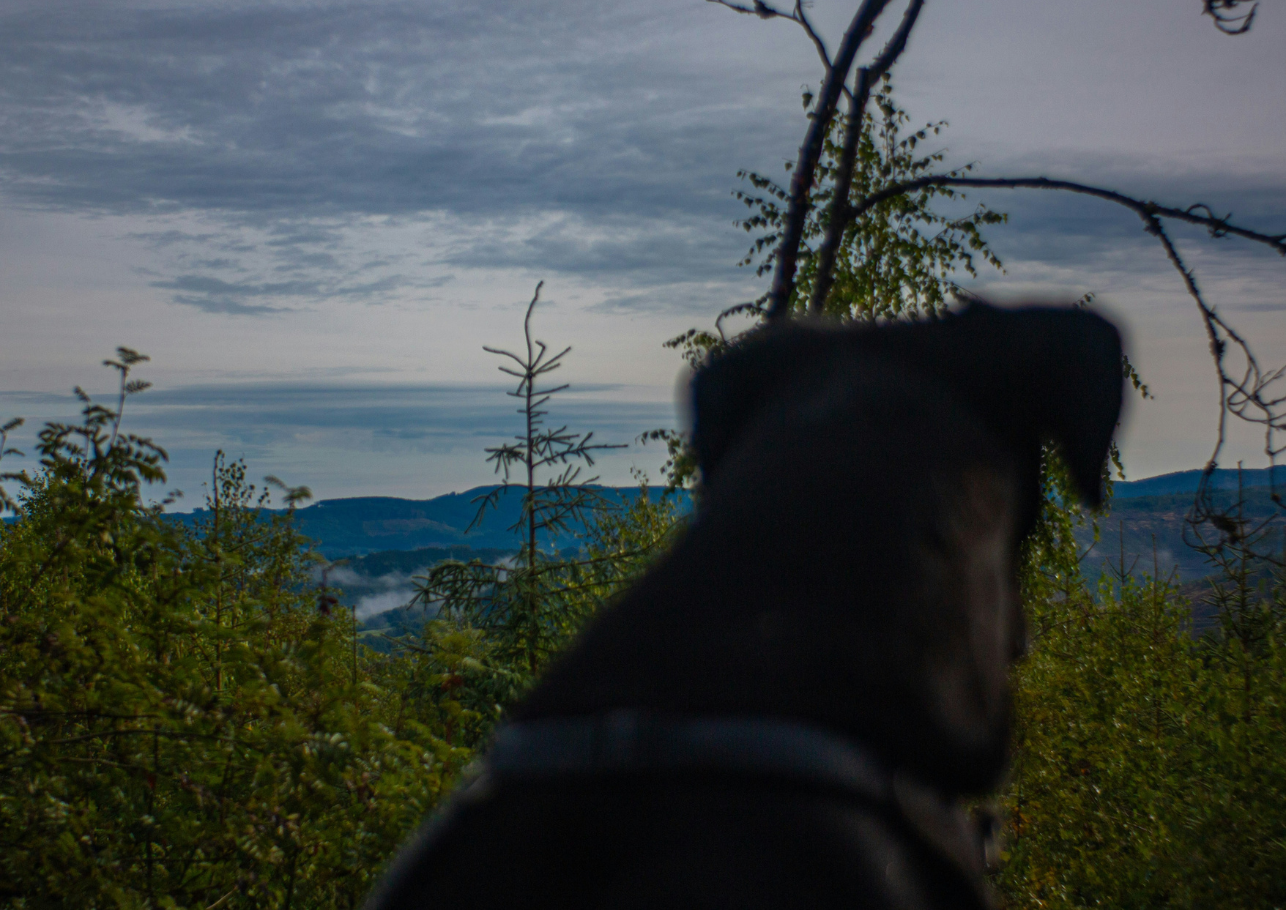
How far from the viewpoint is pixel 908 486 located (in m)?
0.73

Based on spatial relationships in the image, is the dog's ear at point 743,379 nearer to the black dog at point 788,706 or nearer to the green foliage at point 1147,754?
the black dog at point 788,706

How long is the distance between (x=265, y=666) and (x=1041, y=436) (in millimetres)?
2387

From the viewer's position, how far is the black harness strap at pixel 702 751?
0.55m

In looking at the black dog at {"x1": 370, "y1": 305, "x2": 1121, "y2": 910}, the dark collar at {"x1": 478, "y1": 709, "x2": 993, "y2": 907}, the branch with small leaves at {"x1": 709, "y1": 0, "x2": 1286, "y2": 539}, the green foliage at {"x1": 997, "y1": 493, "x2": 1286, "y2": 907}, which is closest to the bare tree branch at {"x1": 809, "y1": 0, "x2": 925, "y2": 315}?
the branch with small leaves at {"x1": 709, "y1": 0, "x2": 1286, "y2": 539}

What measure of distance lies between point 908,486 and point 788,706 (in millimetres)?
A: 245

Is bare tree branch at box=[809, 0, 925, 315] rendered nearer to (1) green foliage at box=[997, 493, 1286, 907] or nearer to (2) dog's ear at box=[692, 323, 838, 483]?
(2) dog's ear at box=[692, 323, 838, 483]

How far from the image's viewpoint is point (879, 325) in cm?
99

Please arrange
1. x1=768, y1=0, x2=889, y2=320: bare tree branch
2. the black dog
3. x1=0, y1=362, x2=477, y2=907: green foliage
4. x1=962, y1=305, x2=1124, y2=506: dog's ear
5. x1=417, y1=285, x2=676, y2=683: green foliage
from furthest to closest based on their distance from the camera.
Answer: x1=417, y1=285, x2=676, y2=683: green foliage, x1=768, y1=0, x2=889, y2=320: bare tree branch, x1=0, y1=362, x2=477, y2=907: green foliage, x1=962, y1=305, x2=1124, y2=506: dog's ear, the black dog

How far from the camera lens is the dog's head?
63cm

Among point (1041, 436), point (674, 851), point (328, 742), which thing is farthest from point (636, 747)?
point (328, 742)

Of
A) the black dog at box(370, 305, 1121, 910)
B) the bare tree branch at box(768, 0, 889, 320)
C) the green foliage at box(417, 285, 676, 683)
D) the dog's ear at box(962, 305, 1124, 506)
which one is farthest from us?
the green foliage at box(417, 285, 676, 683)

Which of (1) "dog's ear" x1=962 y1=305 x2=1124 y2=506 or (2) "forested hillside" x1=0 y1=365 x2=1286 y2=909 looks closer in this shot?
(1) "dog's ear" x1=962 y1=305 x2=1124 y2=506

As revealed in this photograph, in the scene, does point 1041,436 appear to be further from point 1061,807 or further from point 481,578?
point 1061,807

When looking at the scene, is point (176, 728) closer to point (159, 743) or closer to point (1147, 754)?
point (159, 743)
